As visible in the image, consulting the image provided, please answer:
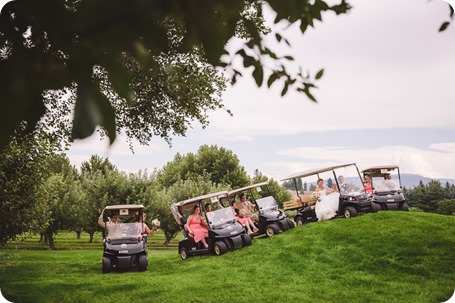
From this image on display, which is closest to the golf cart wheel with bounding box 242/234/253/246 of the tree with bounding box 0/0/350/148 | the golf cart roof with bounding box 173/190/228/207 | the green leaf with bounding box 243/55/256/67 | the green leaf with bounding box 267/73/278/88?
the golf cart roof with bounding box 173/190/228/207

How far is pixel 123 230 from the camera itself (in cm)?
598

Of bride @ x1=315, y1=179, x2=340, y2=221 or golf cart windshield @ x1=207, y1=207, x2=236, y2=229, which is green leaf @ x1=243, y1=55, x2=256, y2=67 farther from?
Result: bride @ x1=315, y1=179, x2=340, y2=221

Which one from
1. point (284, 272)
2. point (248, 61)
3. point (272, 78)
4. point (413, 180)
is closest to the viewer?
point (248, 61)

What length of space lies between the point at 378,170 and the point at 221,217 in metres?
2.71

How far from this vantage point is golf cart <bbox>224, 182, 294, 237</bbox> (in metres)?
7.69

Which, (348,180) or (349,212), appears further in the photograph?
(349,212)

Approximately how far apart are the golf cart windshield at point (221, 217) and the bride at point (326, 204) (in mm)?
1749

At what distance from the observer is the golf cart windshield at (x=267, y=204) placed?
800cm

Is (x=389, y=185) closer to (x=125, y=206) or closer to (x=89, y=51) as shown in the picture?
(x=125, y=206)

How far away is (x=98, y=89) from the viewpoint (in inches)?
25.7

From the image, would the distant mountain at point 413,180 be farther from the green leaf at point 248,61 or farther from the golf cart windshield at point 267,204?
the green leaf at point 248,61

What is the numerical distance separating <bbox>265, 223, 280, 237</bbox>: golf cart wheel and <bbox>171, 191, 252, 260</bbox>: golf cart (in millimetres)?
627

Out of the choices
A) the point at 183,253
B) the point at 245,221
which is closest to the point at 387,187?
the point at 245,221

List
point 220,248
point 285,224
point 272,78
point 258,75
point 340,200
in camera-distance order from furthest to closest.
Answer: point 340,200, point 285,224, point 220,248, point 272,78, point 258,75
